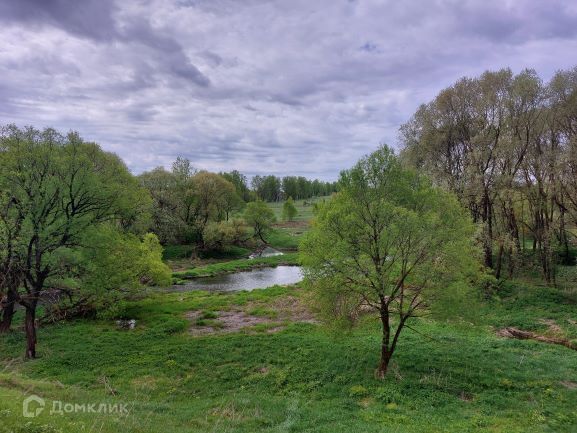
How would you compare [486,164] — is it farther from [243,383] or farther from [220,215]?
[220,215]

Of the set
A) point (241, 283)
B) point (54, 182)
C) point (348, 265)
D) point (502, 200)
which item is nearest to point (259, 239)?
point (241, 283)

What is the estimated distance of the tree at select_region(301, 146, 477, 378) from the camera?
61.5 feet

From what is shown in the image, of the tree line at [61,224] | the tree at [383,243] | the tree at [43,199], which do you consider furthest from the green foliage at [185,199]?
the tree at [383,243]

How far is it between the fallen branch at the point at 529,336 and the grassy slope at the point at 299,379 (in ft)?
3.91

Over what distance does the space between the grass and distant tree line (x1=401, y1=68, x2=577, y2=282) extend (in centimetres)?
2768

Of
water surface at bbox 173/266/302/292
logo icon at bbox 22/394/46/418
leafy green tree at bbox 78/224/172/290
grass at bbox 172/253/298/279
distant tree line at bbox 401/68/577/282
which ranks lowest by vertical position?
water surface at bbox 173/266/302/292

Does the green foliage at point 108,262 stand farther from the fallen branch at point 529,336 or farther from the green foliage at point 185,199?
the green foliage at point 185,199

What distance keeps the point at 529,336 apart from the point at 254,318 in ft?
68.8

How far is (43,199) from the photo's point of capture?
83.4ft

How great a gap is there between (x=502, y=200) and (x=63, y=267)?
38.6 m

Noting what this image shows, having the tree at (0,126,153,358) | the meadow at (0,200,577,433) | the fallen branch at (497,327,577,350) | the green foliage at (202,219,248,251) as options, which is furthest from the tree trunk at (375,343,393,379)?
the green foliage at (202,219,248,251)

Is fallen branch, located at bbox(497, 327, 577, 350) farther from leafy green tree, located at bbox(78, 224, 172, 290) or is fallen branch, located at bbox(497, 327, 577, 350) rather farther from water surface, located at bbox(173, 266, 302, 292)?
leafy green tree, located at bbox(78, 224, 172, 290)

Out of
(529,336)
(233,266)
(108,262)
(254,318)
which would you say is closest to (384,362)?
(529,336)

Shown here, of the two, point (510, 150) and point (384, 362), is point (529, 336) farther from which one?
point (510, 150)
